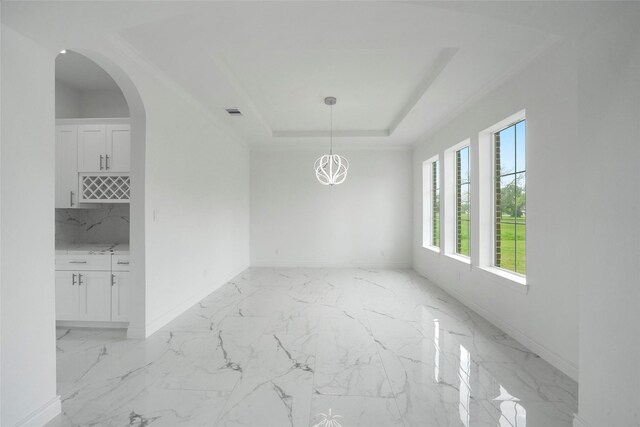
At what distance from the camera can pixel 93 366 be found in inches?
102

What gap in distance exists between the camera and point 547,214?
2.74 m

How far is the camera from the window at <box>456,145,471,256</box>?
4820mm

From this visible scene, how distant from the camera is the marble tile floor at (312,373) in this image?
77.7 inches

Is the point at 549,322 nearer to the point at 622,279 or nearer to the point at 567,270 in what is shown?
the point at 567,270

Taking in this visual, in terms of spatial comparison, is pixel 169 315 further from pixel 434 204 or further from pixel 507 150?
pixel 434 204

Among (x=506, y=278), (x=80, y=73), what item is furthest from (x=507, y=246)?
(x=80, y=73)

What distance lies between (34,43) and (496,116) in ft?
13.0

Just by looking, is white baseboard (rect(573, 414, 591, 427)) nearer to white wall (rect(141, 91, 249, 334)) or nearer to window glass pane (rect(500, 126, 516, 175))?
window glass pane (rect(500, 126, 516, 175))

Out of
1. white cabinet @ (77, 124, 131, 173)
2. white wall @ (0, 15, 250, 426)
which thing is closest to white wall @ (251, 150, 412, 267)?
white wall @ (0, 15, 250, 426)

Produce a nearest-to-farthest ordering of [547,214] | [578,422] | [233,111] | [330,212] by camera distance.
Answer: [578,422] < [547,214] < [233,111] < [330,212]

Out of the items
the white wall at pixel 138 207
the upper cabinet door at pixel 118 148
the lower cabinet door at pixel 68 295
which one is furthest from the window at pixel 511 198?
the lower cabinet door at pixel 68 295

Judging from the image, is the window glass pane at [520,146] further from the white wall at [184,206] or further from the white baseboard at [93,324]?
the white baseboard at [93,324]

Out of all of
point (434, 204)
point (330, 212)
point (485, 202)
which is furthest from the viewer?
point (330, 212)

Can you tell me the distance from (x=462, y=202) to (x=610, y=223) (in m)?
3.53
